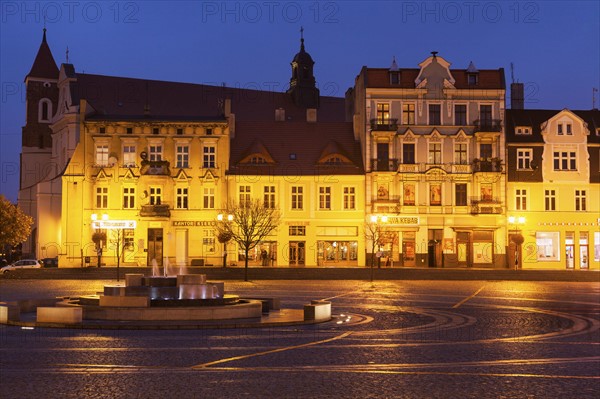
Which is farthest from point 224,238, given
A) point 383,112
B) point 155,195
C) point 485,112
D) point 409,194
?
point 485,112

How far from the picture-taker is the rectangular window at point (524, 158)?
217 feet

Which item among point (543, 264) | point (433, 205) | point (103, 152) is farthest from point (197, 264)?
point (543, 264)

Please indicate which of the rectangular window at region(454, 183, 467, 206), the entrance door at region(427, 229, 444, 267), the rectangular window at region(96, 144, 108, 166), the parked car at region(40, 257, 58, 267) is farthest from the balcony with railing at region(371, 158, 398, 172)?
the parked car at region(40, 257, 58, 267)

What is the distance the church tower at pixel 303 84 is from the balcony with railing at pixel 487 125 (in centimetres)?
2790

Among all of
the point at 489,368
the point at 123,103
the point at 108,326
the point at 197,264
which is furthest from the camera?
the point at 123,103

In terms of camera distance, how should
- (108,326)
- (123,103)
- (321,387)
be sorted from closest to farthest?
(321,387)
(108,326)
(123,103)

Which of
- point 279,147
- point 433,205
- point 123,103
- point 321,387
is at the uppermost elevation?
point 123,103

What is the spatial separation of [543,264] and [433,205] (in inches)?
349

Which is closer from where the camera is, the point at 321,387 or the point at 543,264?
the point at 321,387

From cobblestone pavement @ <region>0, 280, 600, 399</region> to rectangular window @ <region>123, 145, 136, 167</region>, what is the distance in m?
39.4

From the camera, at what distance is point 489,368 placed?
15.8 metres

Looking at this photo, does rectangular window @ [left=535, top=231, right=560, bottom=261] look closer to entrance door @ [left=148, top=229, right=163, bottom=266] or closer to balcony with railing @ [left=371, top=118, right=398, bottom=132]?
balcony with railing @ [left=371, top=118, right=398, bottom=132]

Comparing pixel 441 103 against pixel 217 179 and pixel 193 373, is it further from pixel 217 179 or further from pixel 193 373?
pixel 193 373

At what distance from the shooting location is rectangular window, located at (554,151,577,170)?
65938 mm
